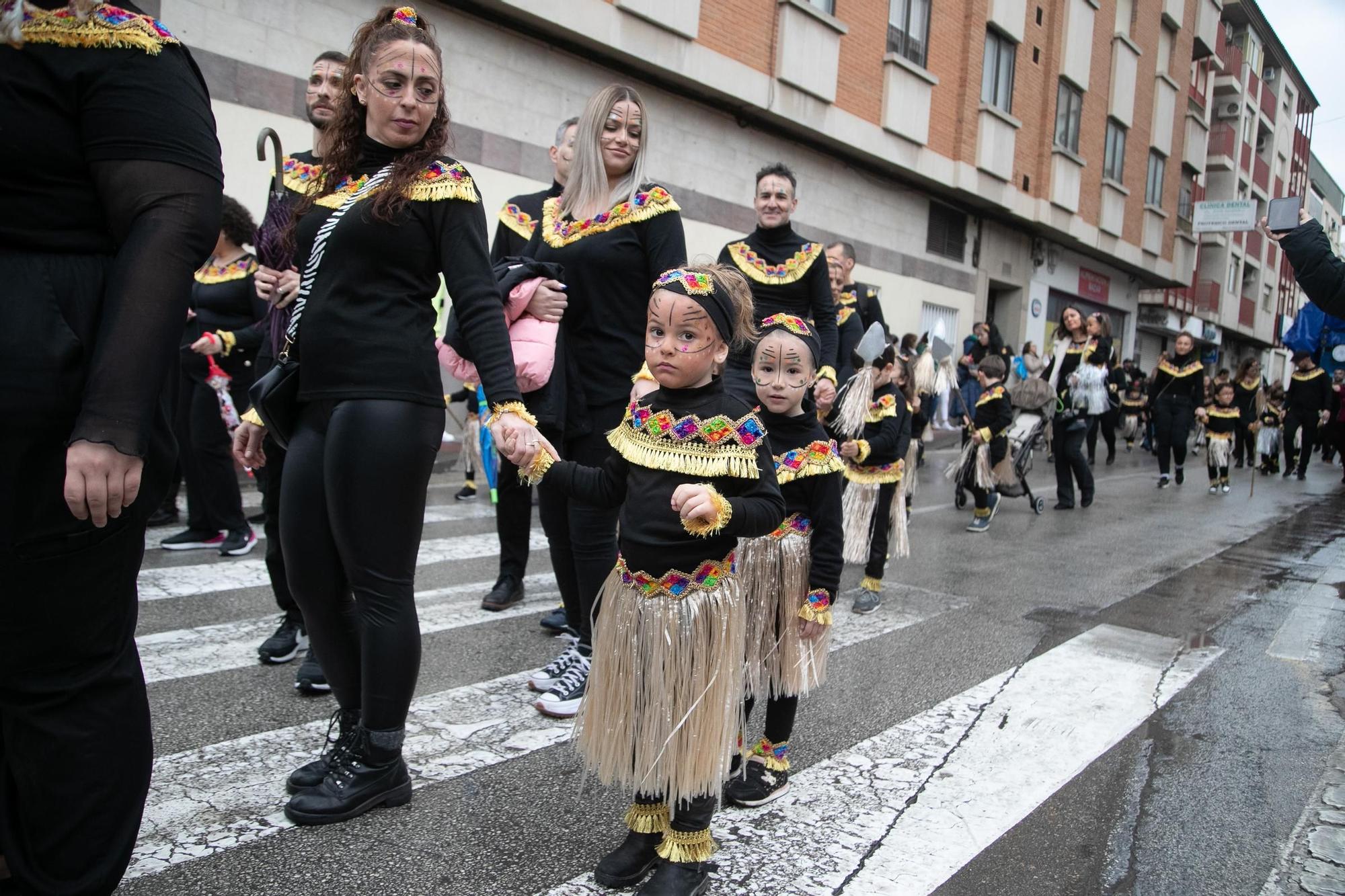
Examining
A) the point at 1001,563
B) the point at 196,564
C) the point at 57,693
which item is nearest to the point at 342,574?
the point at 57,693

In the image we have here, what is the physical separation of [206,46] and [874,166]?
1224 cm

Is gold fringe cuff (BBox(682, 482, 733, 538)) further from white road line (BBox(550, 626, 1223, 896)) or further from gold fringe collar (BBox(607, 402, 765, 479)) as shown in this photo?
white road line (BBox(550, 626, 1223, 896))

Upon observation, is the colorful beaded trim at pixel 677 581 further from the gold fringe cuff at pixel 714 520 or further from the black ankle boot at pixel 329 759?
the black ankle boot at pixel 329 759

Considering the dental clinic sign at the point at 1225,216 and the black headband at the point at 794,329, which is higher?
the dental clinic sign at the point at 1225,216

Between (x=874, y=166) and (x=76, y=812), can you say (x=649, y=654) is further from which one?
(x=874, y=166)

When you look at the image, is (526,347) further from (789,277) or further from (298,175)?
(789,277)

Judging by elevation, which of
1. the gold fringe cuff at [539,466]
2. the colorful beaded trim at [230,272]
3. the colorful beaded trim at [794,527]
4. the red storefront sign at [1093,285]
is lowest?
the colorful beaded trim at [794,527]

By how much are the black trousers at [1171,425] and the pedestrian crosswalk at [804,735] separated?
8942mm

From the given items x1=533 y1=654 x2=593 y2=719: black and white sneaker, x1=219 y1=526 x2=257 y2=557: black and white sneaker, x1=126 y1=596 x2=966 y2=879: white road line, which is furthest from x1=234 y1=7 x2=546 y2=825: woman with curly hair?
x1=219 y1=526 x2=257 y2=557: black and white sneaker

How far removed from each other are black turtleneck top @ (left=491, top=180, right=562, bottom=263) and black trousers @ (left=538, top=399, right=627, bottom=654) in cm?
88

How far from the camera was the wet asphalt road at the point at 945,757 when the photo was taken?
262 centimetres

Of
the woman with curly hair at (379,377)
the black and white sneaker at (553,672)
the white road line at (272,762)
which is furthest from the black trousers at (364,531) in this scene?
the black and white sneaker at (553,672)

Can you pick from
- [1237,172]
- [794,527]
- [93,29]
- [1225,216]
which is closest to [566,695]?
[794,527]

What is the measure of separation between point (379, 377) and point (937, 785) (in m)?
2.18
